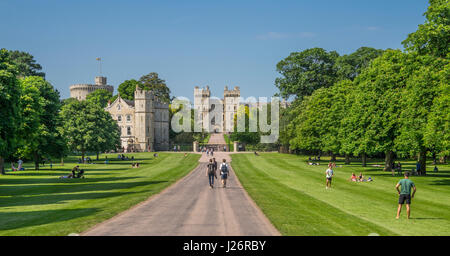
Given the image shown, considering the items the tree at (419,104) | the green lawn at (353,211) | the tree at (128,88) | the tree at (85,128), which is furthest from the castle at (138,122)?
the green lawn at (353,211)

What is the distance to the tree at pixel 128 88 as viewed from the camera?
154m

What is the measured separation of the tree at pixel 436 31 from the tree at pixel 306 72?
45.7 meters

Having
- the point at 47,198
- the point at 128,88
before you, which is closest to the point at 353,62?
the point at 47,198

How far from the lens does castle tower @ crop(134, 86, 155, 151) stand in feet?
413

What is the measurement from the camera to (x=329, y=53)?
100500 mm

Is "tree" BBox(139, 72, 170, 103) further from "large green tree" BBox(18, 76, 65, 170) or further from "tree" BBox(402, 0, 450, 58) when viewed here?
"tree" BBox(402, 0, 450, 58)

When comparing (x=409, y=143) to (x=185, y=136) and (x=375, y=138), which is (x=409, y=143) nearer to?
(x=375, y=138)

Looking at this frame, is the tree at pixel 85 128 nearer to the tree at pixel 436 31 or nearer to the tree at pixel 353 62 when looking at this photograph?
the tree at pixel 353 62

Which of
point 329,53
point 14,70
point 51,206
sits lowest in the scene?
point 51,206

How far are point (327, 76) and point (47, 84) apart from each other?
186 ft

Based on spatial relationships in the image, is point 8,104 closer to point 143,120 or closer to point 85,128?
point 85,128

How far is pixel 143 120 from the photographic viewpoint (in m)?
126

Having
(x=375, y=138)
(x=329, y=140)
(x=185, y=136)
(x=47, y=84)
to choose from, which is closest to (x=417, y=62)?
(x=375, y=138)

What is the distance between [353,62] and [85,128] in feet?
179
